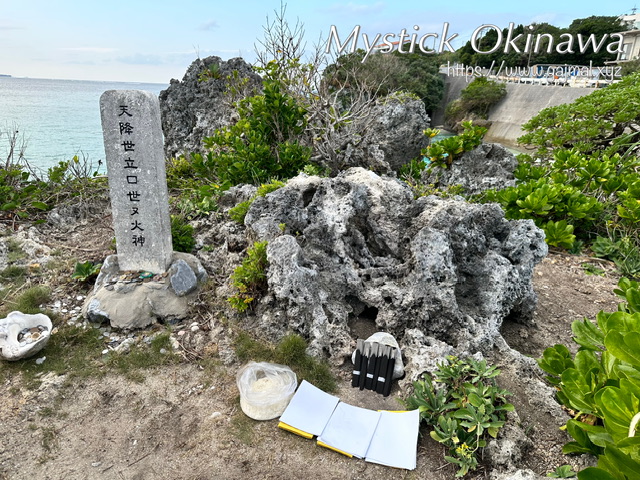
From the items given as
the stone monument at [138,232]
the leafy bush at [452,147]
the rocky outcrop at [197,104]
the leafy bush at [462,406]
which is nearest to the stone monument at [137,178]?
the stone monument at [138,232]

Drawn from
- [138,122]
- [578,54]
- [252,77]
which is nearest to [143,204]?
[138,122]

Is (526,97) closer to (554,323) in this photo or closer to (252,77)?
(252,77)

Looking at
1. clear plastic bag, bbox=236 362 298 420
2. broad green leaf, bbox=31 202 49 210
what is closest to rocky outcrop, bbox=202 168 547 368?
clear plastic bag, bbox=236 362 298 420

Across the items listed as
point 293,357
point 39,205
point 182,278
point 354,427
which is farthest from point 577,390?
point 39,205

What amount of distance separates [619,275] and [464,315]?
125 inches

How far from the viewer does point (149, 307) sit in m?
4.20

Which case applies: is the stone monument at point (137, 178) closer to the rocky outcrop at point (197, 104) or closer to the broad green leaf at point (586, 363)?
the broad green leaf at point (586, 363)

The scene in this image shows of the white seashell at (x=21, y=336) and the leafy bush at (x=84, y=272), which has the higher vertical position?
the leafy bush at (x=84, y=272)

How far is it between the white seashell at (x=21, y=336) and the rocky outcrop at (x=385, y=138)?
513 cm

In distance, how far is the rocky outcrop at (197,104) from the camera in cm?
874

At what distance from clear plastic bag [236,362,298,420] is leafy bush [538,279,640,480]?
1.89 metres

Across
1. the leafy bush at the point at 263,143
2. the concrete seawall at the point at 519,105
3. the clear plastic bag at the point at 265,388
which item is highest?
the concrete seawall at the point at 519,105

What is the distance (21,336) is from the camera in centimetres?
378

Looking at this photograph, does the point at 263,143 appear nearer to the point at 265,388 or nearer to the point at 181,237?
the point at 181,237
